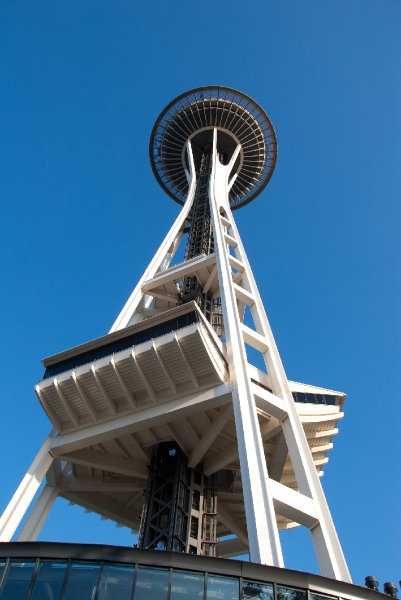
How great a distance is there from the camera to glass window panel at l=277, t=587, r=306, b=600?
13.8 m

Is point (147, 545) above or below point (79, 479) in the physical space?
below

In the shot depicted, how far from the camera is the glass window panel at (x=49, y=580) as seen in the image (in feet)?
44.1

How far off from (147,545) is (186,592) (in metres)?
10.2

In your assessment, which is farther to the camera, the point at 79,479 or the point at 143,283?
the point at 143,283

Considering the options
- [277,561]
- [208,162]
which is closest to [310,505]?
[277,561]

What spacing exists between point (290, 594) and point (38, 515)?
1378cm

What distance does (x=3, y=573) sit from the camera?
13867 mm

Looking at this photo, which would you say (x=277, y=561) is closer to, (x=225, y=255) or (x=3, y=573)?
(x=3, y=573)

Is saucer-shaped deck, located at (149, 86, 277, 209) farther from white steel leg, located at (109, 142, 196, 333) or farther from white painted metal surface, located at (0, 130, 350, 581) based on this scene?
white painted metal surface, located at (0, 130, 350, 581)

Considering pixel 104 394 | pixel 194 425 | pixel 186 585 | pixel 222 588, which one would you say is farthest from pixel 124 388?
pixel 222 588

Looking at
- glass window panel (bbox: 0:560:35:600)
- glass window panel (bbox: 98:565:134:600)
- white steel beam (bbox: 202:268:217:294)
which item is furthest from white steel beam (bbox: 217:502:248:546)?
glass window panel (bbox: 0:560:35:600)

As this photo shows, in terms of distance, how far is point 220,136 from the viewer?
5234 centimetres

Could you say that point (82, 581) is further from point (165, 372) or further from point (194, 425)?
point (194, 425)

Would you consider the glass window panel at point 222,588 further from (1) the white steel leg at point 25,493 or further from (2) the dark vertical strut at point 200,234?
(2) the dark vertical strut at point 200,234
